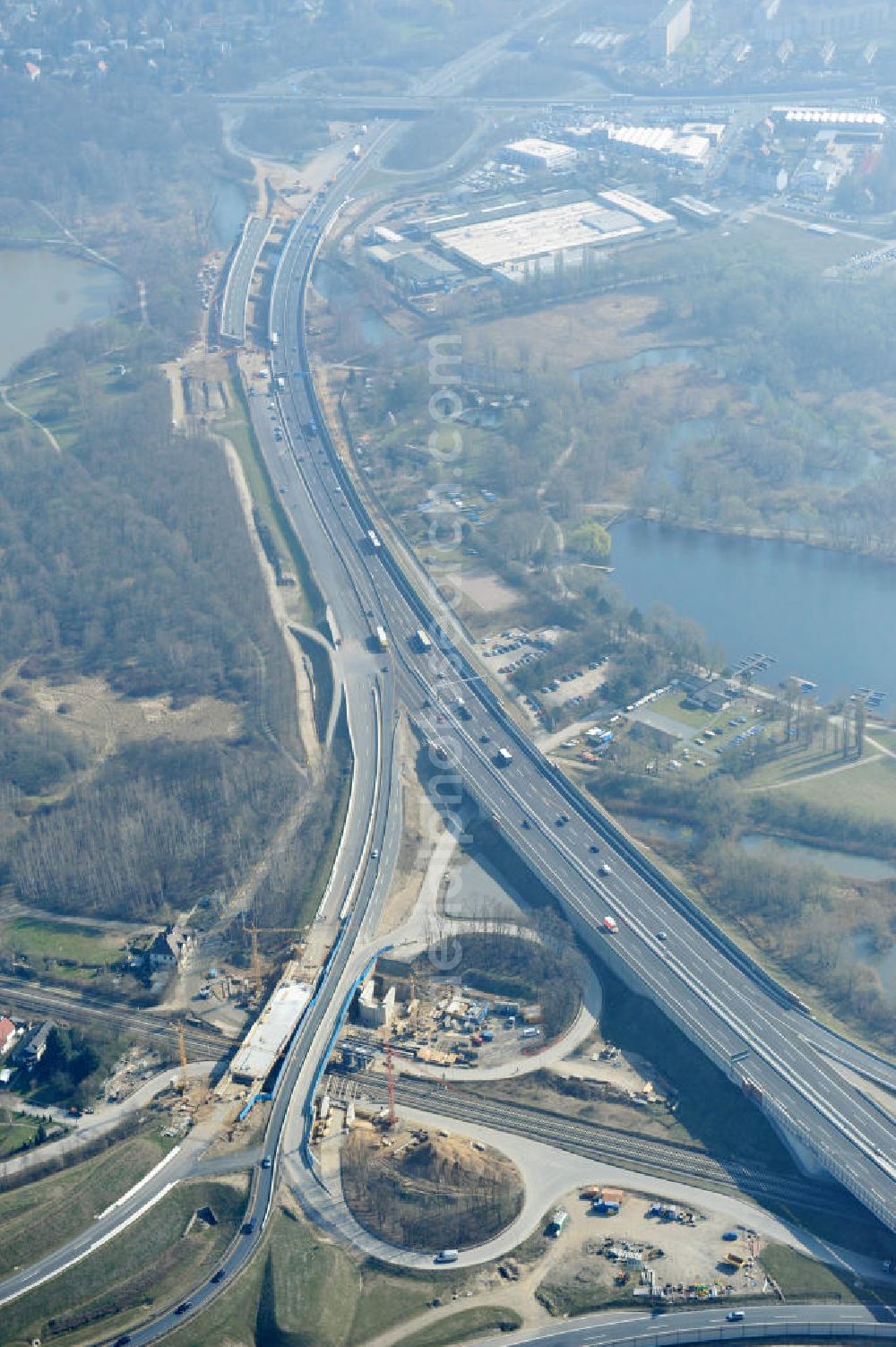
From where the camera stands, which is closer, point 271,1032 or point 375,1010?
point 271,1032

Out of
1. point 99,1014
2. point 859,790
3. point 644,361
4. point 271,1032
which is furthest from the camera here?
point 644,361

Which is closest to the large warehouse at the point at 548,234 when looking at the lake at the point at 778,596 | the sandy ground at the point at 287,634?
the sandy ground at the point at 287,634

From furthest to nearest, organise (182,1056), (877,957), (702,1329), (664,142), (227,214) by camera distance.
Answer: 1. (227,214)
2. (664,142)
3. (877,957)
4. (182,1056)
5. (702,1329)

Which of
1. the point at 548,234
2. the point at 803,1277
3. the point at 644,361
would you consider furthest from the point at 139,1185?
A: the point at 548,234

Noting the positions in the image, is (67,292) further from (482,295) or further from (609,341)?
(609,341)

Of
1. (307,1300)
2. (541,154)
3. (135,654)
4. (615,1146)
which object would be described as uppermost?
(541,154)

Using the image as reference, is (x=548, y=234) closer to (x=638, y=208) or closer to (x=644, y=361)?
(x=638, y=208)

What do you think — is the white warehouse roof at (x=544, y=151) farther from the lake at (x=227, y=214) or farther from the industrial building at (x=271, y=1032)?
the industrial building at (x=271, y=1032)
